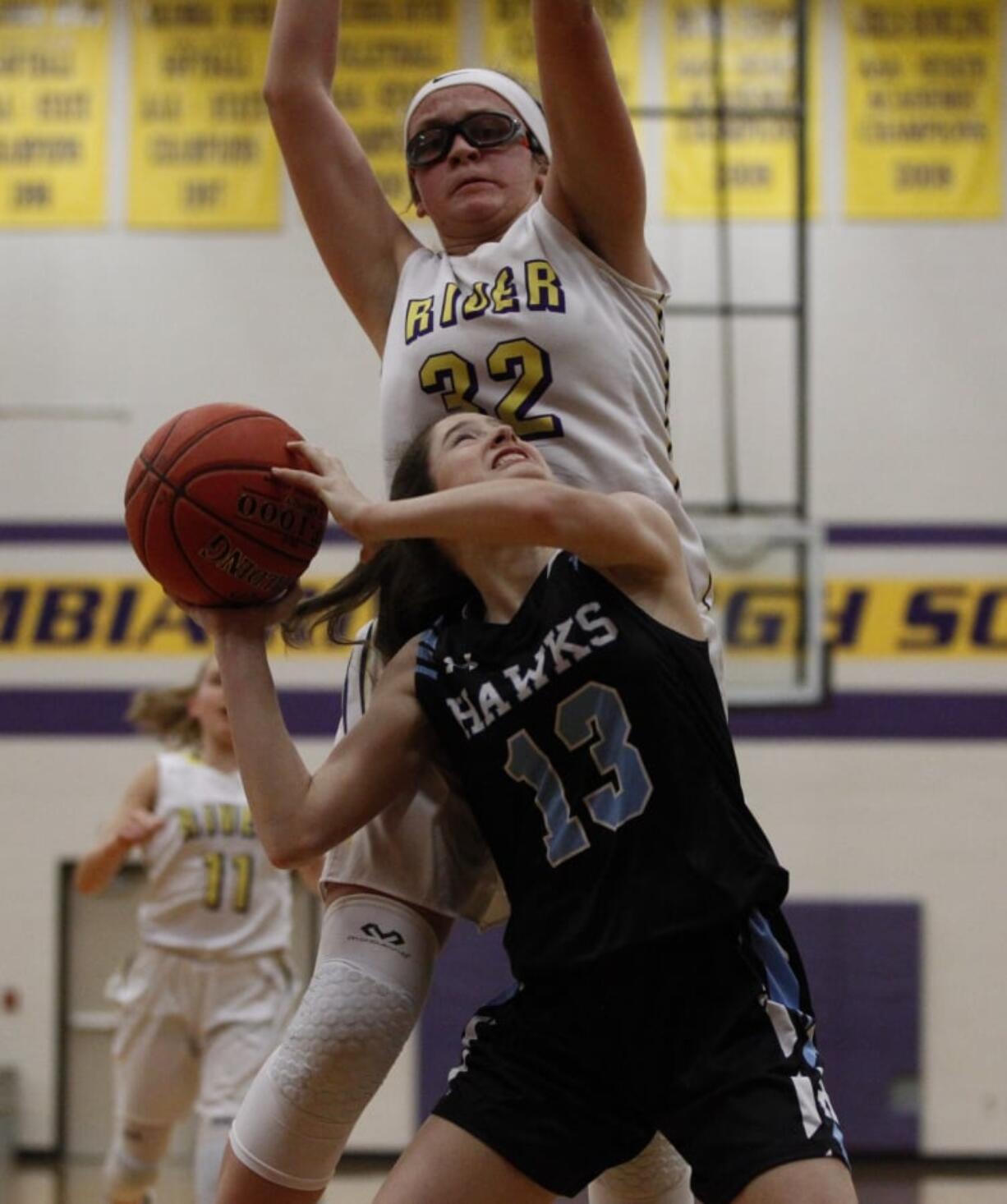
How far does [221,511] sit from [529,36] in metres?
6.96

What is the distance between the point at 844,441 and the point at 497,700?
22.1ft

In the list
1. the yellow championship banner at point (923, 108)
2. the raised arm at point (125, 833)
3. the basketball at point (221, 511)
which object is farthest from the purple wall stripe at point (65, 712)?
the basketball at point (221, 511)

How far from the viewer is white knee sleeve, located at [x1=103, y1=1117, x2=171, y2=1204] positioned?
6539 millimetres

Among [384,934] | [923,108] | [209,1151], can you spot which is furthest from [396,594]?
[923,108]

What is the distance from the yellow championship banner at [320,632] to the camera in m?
9.38

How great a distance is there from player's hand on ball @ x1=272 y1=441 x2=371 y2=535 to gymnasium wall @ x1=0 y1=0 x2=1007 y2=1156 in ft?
20.3

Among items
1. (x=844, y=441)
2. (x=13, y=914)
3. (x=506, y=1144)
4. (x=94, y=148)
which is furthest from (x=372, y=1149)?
(x=506, y=1144)

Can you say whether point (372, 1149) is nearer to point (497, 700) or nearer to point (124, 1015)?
point (124, 1015)

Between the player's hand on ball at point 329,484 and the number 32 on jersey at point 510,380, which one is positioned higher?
the number 32 on jersey at point 510,380

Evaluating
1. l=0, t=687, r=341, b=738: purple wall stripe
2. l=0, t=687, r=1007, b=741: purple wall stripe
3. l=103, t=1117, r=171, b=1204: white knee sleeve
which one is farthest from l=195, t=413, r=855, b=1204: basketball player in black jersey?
l=0, t=687, r=341, b=738: purple wall stripe

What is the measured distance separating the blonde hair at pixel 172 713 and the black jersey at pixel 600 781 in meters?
4.32

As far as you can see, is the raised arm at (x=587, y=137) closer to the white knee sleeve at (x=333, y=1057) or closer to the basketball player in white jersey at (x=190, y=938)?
the white knee sleeve at (x=333, y=1057)

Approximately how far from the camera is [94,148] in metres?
9.63

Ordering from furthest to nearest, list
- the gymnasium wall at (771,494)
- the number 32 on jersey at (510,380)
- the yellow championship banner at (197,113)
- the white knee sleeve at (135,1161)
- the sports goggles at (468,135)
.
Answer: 1. the yellow championship banner at (197,113)
2. the gymnasium wall at (771,494)
3. the white knee sleeve at (135,1161)
4. the sports goggles at (468,135)
5. the number 32 on jersey at (510,380)
